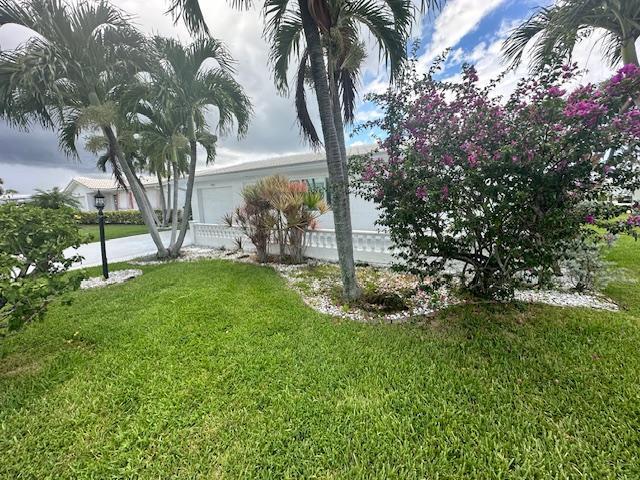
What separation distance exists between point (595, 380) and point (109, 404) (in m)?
4.96

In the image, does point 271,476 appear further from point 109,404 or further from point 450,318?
point 450,318

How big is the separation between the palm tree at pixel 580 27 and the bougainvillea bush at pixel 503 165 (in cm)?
198

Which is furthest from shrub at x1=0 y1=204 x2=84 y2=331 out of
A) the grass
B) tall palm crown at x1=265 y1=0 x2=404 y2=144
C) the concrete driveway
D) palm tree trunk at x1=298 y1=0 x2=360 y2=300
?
the concrete driveway

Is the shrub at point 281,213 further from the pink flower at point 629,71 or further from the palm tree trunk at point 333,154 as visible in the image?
the pink flower at point 629,71

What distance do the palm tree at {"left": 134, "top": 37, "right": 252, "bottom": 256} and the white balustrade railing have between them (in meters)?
2.66

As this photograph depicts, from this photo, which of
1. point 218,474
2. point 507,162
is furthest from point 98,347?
point 507,162

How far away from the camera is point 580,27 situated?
5.55 meters

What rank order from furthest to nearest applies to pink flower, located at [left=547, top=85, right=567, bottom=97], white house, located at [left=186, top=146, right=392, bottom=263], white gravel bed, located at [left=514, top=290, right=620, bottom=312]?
white house, located at [left=186, top=146, right=392, bottom=263]
white gravel bed, located at [left=514, top=290, right=620, bottom=312]
pink flower, located at [left=547, top=85, right=567, bottom=97]

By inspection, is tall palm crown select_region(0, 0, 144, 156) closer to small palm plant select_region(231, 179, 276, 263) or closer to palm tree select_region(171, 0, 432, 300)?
small palm plant select_region(231, 179, 276, 263)

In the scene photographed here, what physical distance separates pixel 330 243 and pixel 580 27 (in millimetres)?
7203

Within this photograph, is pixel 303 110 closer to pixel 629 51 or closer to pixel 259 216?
pixel 259 216

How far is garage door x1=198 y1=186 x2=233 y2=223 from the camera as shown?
15094 millimetres

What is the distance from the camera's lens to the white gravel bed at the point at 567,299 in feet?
14.4

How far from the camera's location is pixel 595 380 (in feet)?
9.09
